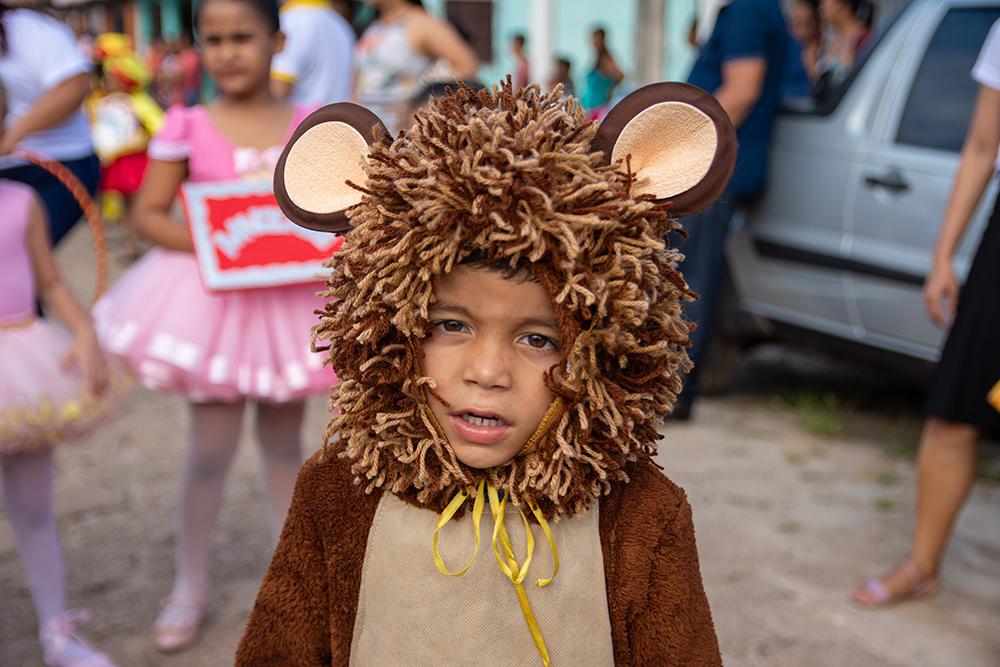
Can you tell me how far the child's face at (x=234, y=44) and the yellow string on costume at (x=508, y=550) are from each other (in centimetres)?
179

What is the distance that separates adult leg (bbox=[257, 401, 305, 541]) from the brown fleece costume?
1.44 metres

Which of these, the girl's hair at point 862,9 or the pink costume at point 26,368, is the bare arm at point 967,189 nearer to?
the pink costume at point 26,368

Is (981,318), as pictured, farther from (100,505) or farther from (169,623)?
(100,505)

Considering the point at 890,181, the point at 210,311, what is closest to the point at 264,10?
the point at 210,311

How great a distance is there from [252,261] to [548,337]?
156 centimetres

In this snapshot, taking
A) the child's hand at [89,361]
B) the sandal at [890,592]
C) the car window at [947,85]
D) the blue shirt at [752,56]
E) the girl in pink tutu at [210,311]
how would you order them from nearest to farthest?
the child's hand at [89,361]
the girl in pink tutu at [210,311]
the sandal at [890,592]
the car window at [947,85]
the blue shirt at [752,56]

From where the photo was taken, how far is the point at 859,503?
13.2ft

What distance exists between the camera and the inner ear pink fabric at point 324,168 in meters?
1.53

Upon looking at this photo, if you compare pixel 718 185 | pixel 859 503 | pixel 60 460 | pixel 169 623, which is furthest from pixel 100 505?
pixel 718 185

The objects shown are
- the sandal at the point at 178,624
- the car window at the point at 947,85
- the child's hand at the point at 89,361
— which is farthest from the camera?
the car window at the point at 947,85

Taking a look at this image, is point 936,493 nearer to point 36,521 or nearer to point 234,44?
point 234,44

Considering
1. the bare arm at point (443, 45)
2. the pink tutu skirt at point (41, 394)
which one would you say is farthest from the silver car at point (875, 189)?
the pink tutu skirt at point (41, 394)

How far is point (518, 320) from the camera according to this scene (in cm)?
141

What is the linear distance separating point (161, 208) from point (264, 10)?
0.63 metres
